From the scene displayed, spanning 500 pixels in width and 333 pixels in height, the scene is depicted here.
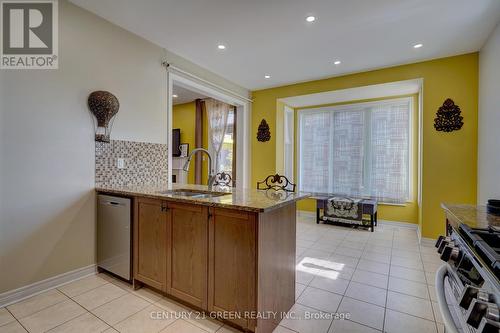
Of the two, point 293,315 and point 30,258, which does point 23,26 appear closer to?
point 30,258

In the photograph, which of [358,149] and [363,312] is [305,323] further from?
[358,149]

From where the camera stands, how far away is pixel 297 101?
199 inches

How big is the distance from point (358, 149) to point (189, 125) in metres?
4.10

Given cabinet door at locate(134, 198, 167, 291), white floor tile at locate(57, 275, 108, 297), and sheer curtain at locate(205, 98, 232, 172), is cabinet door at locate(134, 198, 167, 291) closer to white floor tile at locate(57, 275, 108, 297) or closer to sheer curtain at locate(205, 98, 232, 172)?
white floor tile at locate(57, 275, 108, 297)

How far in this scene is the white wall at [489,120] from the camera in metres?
2.53

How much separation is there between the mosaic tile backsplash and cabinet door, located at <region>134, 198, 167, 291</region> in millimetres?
736

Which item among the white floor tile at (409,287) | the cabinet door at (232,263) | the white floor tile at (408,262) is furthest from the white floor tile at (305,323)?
the white floor tile at (408,262)

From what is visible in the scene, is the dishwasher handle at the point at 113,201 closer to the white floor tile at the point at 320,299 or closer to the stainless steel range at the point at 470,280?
the white floor tile at the point at 320,299

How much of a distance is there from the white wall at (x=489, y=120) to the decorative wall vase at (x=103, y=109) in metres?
4.12

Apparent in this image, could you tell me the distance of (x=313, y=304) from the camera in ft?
6.63

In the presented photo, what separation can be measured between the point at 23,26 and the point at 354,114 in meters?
5.06

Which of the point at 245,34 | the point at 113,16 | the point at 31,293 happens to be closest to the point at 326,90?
the point at 245,34

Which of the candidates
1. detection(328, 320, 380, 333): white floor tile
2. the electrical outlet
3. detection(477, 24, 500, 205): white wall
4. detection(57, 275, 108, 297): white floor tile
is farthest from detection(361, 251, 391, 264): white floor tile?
the electrical outlet

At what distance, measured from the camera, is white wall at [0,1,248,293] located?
6.48 ft
